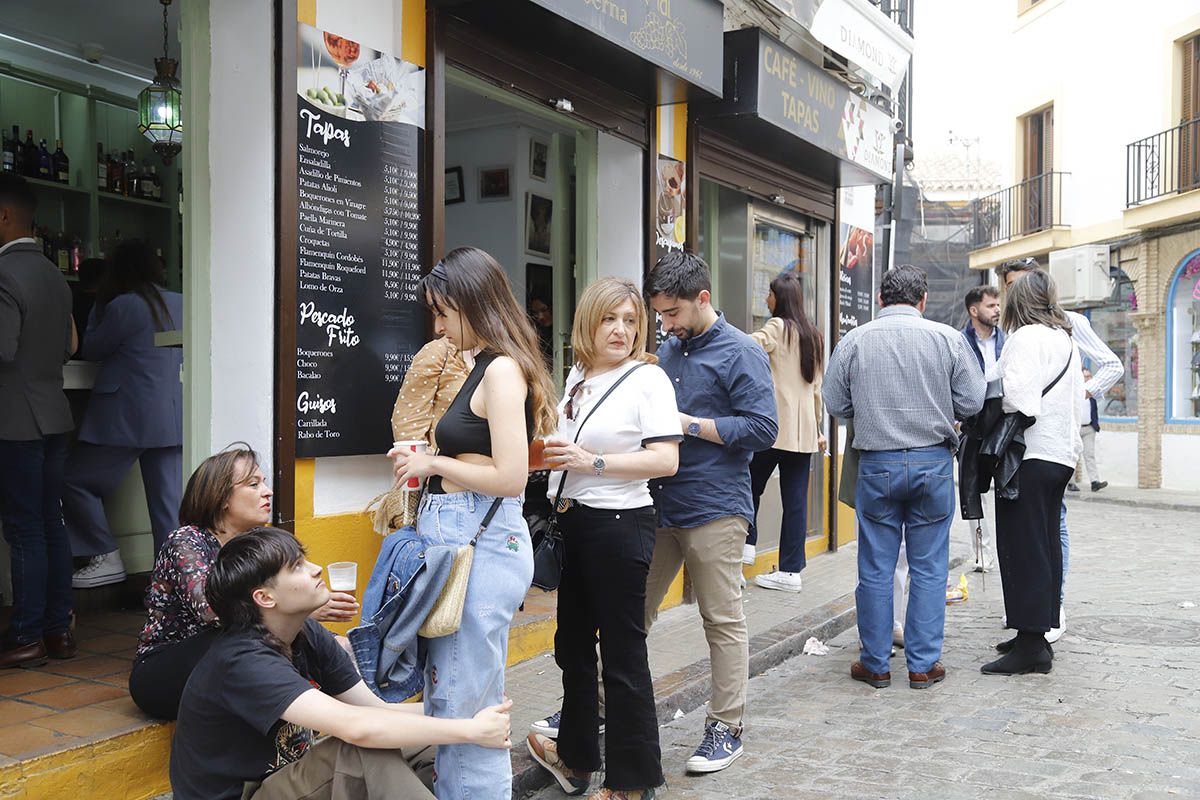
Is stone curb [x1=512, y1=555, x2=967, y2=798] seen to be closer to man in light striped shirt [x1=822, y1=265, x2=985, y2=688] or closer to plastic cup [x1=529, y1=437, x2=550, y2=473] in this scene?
man in light striped shirt [x1=822, y1=265, x2=985, y2=688]

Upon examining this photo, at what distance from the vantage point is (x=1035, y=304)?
18.2ft

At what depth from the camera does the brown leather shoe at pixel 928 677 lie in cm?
523

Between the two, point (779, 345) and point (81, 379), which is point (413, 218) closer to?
point (81, 379)

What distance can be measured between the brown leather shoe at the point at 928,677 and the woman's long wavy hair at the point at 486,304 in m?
3.04

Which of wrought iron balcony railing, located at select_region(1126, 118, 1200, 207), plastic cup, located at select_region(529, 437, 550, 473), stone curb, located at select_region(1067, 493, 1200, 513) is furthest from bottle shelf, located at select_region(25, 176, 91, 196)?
wrought iron balcony railing, located at select_region(1126, 118, 1200, 207)

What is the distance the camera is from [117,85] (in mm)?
7797

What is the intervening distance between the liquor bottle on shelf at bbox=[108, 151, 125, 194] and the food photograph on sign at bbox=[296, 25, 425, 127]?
3.98 m

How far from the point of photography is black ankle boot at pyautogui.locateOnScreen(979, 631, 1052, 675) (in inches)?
214

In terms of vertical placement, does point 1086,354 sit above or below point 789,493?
above

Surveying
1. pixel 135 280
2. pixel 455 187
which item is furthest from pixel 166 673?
pixel 455 187

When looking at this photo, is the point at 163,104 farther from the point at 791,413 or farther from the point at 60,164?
the point at 791,413

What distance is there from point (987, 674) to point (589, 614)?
2744 millimetres

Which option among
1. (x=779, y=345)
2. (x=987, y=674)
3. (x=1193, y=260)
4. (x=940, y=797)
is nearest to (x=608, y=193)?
(x=779, y=345)

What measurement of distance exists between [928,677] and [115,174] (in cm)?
644
